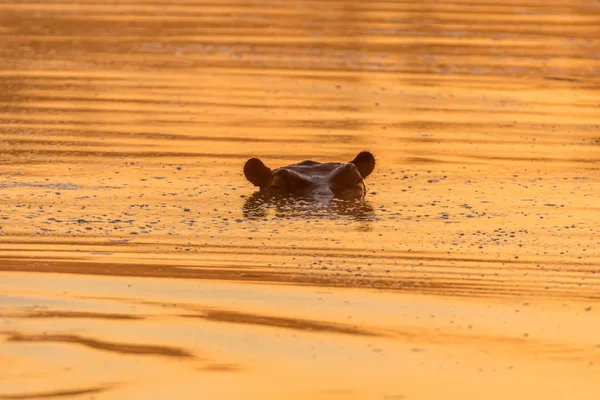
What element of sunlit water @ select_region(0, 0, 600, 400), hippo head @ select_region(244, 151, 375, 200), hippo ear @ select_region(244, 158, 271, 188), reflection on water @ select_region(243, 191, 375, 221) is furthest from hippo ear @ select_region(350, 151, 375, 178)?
hippo ear @ select_region(244, 158, 271, 188)

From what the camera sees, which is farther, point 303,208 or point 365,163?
point 365,163

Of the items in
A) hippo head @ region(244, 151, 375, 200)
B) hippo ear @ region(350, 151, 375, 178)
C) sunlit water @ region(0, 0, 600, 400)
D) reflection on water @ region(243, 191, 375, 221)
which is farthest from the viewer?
hippo ear @ region(350, 151, 375, 178)

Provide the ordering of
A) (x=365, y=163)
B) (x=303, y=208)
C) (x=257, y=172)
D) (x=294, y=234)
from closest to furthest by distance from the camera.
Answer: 1. (x=294, y=234)
2. (x=303, y=208)
3. (x=257, y=172)
4. (x=365, y=163)

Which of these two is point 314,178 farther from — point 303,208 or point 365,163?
point 303,208

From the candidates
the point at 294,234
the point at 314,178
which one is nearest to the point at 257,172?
the point at 314,178

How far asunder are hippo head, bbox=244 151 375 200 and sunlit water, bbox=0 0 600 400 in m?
0.16

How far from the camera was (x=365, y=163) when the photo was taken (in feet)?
33.9

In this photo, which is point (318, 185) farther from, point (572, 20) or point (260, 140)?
point (572, 20)

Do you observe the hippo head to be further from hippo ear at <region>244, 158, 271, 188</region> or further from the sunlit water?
the sunlit water

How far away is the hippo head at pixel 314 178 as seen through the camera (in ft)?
32.7

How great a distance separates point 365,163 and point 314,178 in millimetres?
402

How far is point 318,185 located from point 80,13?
623 inches

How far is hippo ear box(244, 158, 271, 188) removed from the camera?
1002 centimetres

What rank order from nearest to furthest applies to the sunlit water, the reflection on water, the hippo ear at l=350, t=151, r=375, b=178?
the sunlit water
the reflection on water
the hippo ear at l=350, t=151, r=375, b=178
